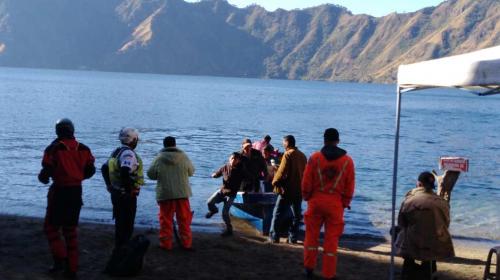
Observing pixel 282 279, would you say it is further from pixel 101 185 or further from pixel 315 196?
pixel 101 185

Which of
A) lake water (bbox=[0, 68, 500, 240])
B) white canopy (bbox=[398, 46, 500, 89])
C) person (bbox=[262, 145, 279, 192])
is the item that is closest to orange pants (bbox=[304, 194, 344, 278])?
white canopy (bbox=[398, 46, 500, 89])

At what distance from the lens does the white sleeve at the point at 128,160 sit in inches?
344

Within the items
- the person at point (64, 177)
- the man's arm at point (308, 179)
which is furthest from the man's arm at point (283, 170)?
the person at point (64, 177)

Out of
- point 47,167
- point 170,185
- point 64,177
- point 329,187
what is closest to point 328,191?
point 329,187

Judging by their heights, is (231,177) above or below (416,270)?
above

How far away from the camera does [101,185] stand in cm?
2319

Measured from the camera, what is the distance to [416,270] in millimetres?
8156

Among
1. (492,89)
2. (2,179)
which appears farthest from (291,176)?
(2,179)

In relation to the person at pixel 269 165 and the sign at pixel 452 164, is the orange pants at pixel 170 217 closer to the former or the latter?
the person at pixel 269 165

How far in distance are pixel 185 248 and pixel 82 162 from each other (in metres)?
2.71

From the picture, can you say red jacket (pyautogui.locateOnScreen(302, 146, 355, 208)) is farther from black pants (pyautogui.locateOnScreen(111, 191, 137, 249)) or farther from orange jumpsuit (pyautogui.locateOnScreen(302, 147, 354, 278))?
black pants (pyautogui.locateOnScreen(111, 191, 137, 249))

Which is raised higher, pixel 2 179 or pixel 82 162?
pixel 82 162

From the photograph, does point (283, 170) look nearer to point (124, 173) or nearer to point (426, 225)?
point (124, 173)

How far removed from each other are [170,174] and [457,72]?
14.2 ft
